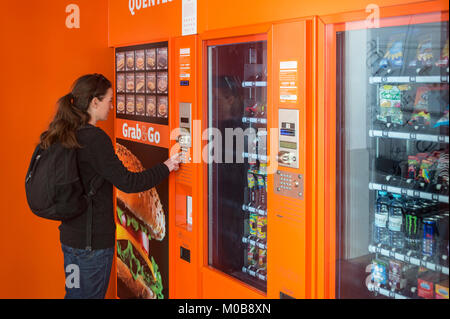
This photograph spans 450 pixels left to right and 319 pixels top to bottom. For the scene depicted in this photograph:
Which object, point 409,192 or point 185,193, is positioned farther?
point 185,193

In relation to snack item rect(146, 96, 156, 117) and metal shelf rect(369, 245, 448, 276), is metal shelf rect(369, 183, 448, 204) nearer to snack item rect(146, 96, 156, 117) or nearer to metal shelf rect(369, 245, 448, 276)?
metal shelf rect(369, 245, 448, 276)

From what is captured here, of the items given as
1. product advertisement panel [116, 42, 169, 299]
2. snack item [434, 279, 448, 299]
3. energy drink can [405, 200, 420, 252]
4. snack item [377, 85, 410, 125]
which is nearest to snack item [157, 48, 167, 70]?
product advertisement panel [116, 42, 169, 299]

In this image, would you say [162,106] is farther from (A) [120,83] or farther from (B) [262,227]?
(B) [262,227]

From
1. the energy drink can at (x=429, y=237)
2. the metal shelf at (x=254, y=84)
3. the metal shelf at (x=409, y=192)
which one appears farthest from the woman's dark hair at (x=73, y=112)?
the energy drink can at (x=429, y=237)

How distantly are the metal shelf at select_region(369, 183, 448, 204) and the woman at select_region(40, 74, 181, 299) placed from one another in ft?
4.30

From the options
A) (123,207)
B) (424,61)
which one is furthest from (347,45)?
(123,207)

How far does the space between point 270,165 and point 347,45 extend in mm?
714

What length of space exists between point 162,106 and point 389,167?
5.31ft

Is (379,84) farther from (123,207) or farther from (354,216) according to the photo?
(123,207)

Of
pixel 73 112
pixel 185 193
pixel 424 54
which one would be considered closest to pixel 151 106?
pixel 185 193

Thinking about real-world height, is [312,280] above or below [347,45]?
below

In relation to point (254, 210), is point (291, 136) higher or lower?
higher

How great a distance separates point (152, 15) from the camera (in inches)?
142

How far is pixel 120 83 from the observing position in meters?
4.02
